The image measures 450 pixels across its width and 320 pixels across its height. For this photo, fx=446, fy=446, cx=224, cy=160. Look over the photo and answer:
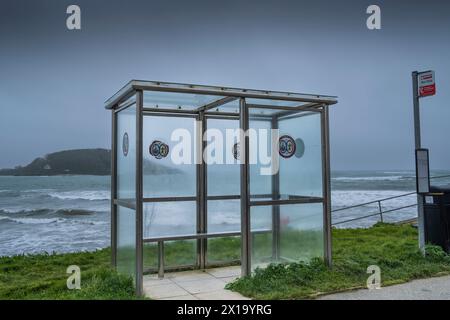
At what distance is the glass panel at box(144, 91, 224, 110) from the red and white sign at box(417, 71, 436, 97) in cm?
340

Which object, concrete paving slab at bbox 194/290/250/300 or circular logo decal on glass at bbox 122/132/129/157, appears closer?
concrete paving slab at bbox 194/290/250/300

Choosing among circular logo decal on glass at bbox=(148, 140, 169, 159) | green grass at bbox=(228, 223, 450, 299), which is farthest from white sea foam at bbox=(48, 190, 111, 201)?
green grass at bbox=(228, 223, 450, 299)

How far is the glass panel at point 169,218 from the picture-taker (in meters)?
6.79

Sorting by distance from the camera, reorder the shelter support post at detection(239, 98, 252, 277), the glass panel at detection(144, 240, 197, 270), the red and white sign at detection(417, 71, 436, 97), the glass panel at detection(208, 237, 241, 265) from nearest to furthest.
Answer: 1. the shelter support post at detection(239, 98, 252, 277)
2. the glass panel at detection(144, 240, 197, 270)
3. the red and white sign at detection(417, 71, 436, 97)
4. the glass panel at detection(208, 237, 241, 265)

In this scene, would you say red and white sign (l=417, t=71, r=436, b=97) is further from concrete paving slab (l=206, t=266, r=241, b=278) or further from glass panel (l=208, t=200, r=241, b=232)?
concrete paving slab (l=206, t=266, r=241, b=278)

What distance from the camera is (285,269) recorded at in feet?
19.9

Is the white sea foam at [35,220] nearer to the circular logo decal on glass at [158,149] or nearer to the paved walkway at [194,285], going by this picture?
the circular logo decal on glass at [158,149]

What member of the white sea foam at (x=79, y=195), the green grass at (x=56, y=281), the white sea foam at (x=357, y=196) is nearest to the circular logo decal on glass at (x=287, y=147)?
the green grass at (x=56, y=281)

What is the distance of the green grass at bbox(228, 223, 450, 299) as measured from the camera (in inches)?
213

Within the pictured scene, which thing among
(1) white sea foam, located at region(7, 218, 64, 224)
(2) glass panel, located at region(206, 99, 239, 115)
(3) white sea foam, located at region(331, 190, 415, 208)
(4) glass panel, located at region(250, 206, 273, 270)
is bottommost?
(1) white sea foam, located at region(7, 218, 64, 224)

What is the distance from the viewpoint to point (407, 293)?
5469 mm

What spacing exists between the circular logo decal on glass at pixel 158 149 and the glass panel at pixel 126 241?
1.02 m

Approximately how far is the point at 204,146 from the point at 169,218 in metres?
1.28

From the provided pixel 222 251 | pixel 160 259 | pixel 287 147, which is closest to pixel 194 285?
pixel 160 259
